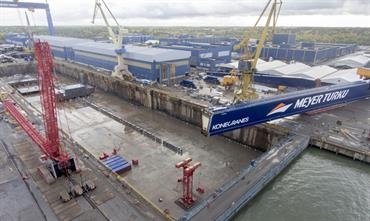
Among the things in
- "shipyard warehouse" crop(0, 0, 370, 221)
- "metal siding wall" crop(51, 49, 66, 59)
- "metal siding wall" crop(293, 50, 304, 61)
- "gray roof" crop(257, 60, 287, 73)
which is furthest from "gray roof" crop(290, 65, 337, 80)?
"metal siding wall" crop(51, 49, 66, 59)

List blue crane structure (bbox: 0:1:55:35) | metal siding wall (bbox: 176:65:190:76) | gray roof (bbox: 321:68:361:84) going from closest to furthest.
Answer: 1. gray roof (bbox: 321:68:361:84)
2. metal siding wall (bbox: 176:65:190:76)
3. blue crane structure (bbox: 0:1:55:35)

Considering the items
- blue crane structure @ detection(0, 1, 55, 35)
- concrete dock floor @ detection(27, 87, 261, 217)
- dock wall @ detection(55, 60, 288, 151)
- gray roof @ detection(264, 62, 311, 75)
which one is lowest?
concrete dock floor @ detection(27, 87, 261, 217)

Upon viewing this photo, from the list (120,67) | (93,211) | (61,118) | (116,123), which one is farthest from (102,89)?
(93,211)

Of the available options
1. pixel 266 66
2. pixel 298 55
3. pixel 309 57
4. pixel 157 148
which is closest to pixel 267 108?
pixel 157 148

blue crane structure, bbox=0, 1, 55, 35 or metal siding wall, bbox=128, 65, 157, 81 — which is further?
blue crane structure, bbox=0, 1, 55, 35

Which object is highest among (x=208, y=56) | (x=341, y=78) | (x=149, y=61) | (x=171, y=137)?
(x=149, y=61)

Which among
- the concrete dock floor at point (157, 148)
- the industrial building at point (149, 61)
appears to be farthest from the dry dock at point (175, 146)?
the industrial building at point (149, 61)

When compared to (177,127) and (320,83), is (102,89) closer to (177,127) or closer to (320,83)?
(177,127)

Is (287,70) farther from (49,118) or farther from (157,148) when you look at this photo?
(49,118)

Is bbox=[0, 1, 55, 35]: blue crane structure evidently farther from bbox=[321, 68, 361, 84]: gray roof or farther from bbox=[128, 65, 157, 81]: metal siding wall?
bbox=[321, 68, 361, 84]: gray roof
